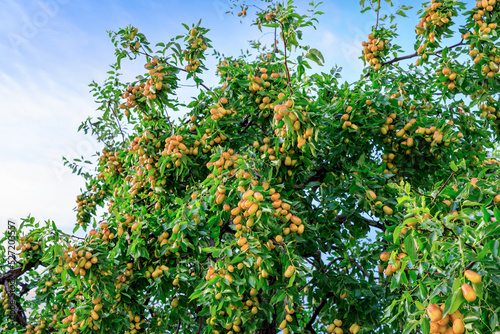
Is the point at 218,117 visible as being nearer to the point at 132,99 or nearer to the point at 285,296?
the point at 132,99

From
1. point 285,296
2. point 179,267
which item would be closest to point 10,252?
point 179,267

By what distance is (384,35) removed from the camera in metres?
4.41

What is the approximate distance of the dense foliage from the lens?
2316 mm

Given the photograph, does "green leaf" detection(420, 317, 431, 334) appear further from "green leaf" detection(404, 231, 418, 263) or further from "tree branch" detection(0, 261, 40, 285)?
"tree branch" detection(0, 261, 40, 285)

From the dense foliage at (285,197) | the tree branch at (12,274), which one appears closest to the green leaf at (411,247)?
the dense foliage at (285,197)

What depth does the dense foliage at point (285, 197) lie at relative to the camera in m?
2.32

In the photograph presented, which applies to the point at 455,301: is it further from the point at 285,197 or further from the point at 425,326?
the point at 285,197

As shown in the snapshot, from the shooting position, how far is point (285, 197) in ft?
8.81

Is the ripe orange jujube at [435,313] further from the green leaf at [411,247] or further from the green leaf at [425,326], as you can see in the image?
the green leaf at [411,247]

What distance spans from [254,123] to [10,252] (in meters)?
3.78

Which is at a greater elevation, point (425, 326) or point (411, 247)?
point (411, 247)

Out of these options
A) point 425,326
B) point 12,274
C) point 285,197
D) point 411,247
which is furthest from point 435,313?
point 12,274

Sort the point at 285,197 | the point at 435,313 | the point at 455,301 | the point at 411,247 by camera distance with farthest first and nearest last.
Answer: the point at 285,197
the point at 411,247
the point at 435,313
the point at 455,301

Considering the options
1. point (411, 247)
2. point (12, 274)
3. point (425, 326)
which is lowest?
point (425, 326)
